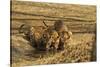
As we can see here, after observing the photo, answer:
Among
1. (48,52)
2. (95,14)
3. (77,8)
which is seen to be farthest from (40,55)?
(95,14)

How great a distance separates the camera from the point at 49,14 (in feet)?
7.92

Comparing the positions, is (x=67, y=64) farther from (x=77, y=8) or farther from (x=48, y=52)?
(x=77, y=8)

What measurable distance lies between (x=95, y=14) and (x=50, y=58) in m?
0.84

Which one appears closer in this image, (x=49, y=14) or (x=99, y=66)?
(x=49, y=14)

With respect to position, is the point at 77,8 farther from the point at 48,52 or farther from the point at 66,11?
the point at 48,52

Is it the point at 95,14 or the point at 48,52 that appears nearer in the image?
the point at 48,52

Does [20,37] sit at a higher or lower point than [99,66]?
higher
